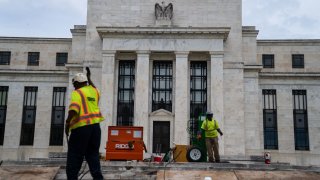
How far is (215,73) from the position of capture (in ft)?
115

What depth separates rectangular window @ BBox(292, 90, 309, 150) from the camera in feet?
123

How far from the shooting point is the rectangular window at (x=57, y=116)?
1503 inches

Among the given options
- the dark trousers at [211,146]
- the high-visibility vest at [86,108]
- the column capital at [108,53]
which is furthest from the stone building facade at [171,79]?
the high-visibility vest at [86,108]

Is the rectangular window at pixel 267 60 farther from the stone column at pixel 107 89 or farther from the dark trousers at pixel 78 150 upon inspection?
the dark trousers at pixel 78 150

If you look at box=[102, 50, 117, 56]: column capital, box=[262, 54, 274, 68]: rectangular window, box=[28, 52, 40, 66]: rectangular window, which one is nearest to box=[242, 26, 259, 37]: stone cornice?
box=[262, 54, 274, 68]: rectangular window

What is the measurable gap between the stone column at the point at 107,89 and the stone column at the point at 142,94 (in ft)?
6.46

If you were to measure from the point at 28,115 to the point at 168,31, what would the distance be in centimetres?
1514

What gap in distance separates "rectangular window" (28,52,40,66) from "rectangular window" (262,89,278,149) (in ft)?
69.1

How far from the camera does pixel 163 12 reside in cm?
3650

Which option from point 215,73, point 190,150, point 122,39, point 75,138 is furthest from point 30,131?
point 75,138

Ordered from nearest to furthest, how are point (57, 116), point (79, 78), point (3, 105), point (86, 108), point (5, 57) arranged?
point (86, 108)
point (79, 78)
point (57, 116)
point (3, 105)
point (5, 57)

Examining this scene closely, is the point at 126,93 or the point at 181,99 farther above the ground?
the point at 126,93

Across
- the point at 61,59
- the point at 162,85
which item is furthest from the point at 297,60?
the point at 61,59

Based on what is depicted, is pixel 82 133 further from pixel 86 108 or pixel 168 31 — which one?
pixel 168 31
